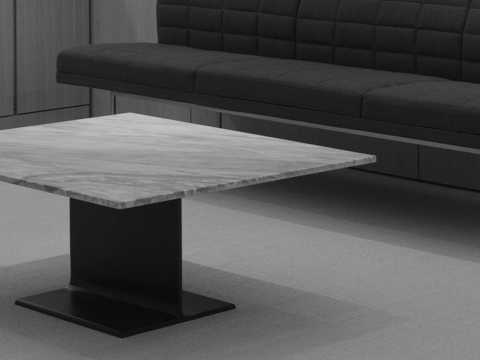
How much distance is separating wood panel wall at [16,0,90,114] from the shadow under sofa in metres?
0.79

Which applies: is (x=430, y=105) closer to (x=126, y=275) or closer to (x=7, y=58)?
(x=126, y=275)

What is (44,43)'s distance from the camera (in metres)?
7.07

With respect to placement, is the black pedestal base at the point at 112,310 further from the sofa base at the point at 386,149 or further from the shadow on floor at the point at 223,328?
the sofa base at the point at 386,149

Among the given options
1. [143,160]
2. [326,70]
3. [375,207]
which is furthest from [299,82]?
[143,160]

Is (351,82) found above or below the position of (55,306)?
above

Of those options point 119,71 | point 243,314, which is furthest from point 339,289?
point 119,71

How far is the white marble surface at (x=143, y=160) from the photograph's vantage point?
3229 millimetres

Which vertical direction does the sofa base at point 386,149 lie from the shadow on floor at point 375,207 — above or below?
above

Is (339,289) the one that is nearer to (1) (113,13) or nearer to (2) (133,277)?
(2) (133,277)

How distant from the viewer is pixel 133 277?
363cm

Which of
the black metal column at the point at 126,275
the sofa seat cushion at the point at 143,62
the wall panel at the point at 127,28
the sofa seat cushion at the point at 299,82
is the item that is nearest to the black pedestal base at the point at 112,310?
the black metal column at the point at 126,275

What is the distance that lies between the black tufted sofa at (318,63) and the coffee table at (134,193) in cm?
93

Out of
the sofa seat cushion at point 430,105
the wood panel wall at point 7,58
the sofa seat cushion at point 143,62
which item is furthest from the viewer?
the wood panel wall at point 7,58

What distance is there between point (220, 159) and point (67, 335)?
777 mm
